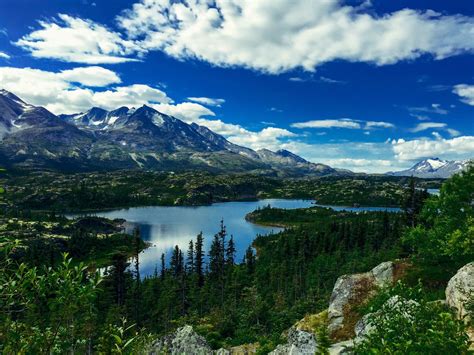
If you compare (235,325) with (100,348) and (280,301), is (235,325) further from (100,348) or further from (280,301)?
(100,348)

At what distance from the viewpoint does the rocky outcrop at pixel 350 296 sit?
32.4 metres

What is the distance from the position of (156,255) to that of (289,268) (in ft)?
277

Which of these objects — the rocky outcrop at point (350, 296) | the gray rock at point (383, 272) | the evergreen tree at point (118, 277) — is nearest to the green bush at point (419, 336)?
the rocky outcrop at point (350, 296)

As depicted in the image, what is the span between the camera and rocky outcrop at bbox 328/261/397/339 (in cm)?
3238

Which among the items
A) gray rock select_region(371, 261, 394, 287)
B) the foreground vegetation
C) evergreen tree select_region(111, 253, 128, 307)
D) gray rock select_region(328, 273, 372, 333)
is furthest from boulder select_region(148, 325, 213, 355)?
evergreen tree select_region(111, 253, 128, 307)

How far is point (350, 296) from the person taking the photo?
35.4 meters

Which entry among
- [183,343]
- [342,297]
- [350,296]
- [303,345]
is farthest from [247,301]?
[303,345]

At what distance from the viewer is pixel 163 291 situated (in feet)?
337

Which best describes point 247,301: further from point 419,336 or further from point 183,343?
point 419,336

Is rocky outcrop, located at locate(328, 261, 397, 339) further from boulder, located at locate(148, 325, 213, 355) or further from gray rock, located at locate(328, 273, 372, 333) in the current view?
boulder, located at locate(148, 325, 213, 355)

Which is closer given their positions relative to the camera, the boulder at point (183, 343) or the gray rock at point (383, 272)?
the boulder at point (183, 343)

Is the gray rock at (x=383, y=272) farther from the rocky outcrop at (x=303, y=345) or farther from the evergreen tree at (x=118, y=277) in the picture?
the evergreen tree at (x=118, y=277)

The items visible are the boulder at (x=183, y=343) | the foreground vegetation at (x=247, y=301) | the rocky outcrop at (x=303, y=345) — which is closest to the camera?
the foreground vegetation at (x=247, y=301)

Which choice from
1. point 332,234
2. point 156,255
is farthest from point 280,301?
point 156,255
